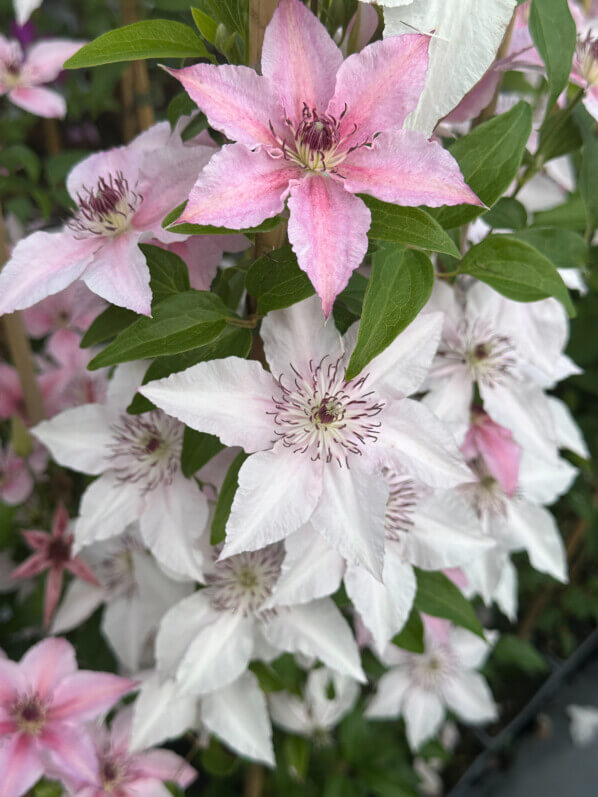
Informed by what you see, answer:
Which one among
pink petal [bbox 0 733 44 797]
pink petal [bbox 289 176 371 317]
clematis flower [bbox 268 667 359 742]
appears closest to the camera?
pink petal [bbox 289 176 371 317]

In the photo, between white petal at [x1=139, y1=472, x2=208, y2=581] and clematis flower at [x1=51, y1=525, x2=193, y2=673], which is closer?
white petal at [x1=139, y1=472, x2=208, y2=581]

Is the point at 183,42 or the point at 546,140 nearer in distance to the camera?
the point at 183,42

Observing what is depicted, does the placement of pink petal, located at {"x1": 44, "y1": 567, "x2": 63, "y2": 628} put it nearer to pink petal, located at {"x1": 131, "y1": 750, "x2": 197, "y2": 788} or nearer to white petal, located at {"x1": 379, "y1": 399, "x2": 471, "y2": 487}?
pink petal, located at {"x1": 131, "y1": 750, "x2": 197, "y2": 788}

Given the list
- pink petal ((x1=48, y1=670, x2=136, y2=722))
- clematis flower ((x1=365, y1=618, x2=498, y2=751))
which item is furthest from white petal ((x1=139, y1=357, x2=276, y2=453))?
clematis flower ((x1=365, y1=618, x2=498, y2=751))

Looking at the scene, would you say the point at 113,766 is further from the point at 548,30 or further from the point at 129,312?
the point at 548,30

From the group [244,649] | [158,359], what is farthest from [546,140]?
[244,649]

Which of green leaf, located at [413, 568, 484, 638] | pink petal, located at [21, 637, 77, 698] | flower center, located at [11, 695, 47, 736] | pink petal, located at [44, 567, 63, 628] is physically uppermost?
green leaf, located at [413, 568, 484, 638]

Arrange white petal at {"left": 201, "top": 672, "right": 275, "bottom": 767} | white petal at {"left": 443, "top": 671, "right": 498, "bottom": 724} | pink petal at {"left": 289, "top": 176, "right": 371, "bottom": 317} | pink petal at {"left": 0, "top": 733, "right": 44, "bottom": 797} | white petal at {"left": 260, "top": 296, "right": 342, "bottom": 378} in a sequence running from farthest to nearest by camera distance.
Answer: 1. white petal at {"left": 443, "top": 671, "right": 498, "bottom": 724}
2. white petal at {"left": 201, "top": 672, "right": 275, "bottom": 767}
3. pink petal at {"left": 0, "top": 733, "right": 44, "bottom": 797}
4. white petal at {"left": 260, "top": 296, "right": 342, "bottom": 378}
5. pink petal at {"left": 289, "top": 176, "right": 371, "bottom": 317}
